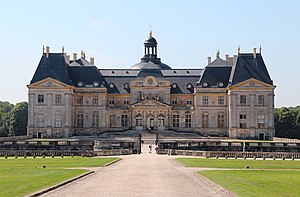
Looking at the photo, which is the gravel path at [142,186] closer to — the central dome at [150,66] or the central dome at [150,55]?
the central dome at [150,66]

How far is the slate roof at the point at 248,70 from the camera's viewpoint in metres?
85.9

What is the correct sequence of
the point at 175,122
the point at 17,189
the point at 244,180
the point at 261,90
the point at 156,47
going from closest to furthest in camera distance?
1. the point at 17,189
2. the point at 244,180
3. the point at 261,90
4. the point at 175,122
5. the point at 156,47

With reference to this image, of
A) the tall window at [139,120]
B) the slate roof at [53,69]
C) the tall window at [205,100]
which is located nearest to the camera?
the slate roof at [53,69]

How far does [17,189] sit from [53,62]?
67.9 meters

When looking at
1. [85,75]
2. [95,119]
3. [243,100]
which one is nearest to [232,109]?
[243,100]

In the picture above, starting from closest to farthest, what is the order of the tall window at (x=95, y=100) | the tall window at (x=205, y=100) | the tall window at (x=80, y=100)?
the tall window at (x=205, y=100)
the tall window at (x=95, y=100)
the tall window at (x=80, y=100)

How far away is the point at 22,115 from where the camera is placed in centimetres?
10538

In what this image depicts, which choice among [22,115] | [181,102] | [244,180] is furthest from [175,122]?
[244,180]

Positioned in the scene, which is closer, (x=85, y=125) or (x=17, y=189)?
(x=17, y=189)

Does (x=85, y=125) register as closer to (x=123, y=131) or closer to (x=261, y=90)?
(x=123, y=131)

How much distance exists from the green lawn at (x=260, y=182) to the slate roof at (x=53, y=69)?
58.7m

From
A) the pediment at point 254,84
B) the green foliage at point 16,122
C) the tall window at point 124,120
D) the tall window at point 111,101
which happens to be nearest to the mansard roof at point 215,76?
the pediment at point 254,84

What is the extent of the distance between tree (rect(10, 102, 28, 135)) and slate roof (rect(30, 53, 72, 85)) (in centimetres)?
1818

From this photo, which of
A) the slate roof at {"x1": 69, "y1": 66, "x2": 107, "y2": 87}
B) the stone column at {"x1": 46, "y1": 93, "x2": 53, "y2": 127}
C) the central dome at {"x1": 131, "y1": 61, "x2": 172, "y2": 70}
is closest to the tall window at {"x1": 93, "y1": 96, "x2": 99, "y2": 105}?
the slate roof at {"x1": 69, "y1": 66, "x2": 107, "y2": 87}
